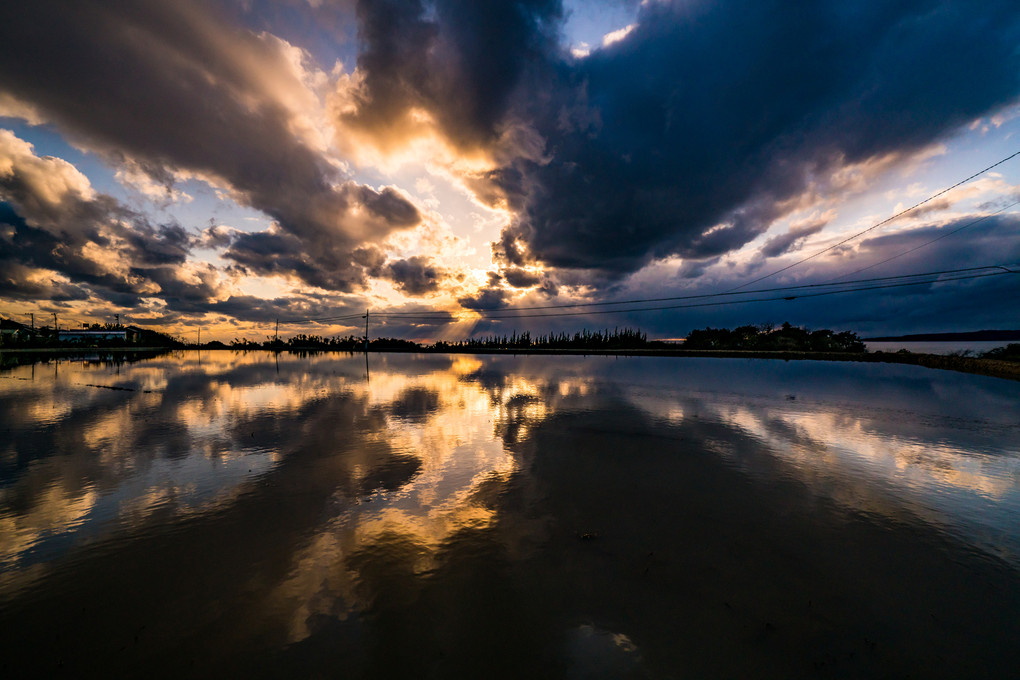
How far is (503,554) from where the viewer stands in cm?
848

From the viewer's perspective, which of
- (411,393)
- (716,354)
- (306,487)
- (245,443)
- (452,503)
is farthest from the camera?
(716,354)

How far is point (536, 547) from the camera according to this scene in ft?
28.8

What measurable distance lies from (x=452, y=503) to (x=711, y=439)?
584 inches

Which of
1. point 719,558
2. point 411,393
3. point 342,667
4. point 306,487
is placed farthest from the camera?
point 411,393

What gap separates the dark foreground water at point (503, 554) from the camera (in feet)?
19.3

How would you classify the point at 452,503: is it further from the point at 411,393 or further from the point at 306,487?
the point at 411,393

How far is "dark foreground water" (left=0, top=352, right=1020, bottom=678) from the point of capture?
587cm

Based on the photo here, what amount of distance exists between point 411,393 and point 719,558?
28878 mm

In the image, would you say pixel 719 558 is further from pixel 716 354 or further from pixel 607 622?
pixel 716 354

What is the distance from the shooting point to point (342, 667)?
548cm

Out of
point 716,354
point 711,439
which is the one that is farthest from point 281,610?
point 716,354

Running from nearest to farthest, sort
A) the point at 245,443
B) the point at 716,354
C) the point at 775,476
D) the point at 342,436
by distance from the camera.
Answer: the point at 775,476 → the point at 245,443 → the point at 342,436 → the point at 716,354

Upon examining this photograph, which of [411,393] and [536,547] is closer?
[536,547]

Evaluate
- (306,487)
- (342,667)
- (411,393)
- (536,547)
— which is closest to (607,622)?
(536,547)
